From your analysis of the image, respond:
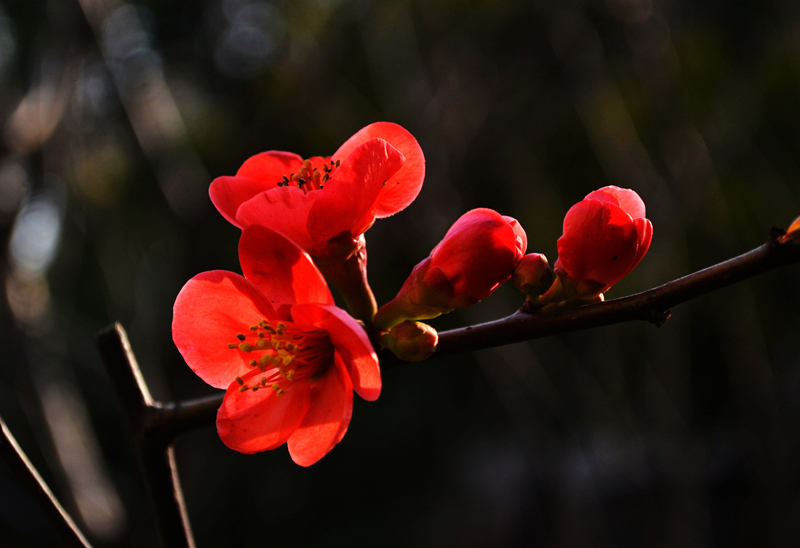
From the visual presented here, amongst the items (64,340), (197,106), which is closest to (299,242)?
(64,340)

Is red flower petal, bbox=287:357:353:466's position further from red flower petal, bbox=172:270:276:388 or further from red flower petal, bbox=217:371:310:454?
red flower petal, bbox=172:270:276:388

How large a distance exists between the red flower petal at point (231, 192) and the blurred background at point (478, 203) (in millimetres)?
2024

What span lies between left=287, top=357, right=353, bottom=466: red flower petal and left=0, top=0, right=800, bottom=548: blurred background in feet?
6.74

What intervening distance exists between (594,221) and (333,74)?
3.25m

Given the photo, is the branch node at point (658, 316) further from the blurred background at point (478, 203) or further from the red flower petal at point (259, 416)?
the blurred background at point (478, 203)

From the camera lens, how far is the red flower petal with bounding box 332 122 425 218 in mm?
792

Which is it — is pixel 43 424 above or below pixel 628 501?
above

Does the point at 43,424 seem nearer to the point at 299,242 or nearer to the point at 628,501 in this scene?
the point at 299,242

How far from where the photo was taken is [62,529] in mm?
630

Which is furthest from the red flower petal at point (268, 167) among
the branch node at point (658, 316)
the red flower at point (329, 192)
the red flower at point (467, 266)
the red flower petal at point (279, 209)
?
the branch node at point (658, 316)

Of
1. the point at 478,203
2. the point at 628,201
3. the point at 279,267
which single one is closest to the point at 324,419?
the point at 279,267

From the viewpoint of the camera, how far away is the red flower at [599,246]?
638 millimetres

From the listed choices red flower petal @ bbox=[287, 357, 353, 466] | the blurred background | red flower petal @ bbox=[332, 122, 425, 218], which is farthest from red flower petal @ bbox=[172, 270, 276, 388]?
the blurred background

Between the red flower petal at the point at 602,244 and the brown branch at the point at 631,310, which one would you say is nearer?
the brown branch at the point at 631,310
